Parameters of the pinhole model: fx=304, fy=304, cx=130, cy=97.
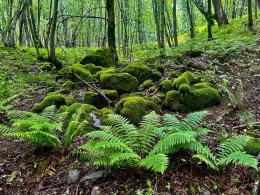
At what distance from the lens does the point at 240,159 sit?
4.14 m

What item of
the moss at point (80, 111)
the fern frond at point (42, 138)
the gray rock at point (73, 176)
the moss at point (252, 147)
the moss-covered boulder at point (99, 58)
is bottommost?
the gray rock at point (73, 176)

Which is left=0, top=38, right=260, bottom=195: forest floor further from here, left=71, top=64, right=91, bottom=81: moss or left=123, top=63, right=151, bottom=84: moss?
left=71, top=64, right=91, bottom=81: moss

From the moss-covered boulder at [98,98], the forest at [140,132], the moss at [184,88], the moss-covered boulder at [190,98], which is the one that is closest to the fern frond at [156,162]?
the forest at [140,132]

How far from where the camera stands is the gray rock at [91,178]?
15.0 feet

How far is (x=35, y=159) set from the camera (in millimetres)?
5363

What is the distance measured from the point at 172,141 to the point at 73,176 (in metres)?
1.65

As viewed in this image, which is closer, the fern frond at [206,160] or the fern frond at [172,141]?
the fern frond at [206,160]

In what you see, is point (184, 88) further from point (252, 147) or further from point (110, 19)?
point (110, 19)

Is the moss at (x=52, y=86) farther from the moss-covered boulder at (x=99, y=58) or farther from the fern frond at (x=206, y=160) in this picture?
the fern frond at (x=206, y=160)

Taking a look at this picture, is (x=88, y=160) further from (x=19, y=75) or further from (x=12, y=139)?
(x=19, y=75)

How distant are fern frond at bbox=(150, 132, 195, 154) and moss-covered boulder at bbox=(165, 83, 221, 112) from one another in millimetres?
2394

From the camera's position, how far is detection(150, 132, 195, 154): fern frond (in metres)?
4.33

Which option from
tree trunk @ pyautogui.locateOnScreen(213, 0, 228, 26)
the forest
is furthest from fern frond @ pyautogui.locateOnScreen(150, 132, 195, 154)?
tree trunk @ pyautogui.locateOnScreen(213, 0, 228, 26)

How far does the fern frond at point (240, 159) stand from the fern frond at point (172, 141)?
55cm
